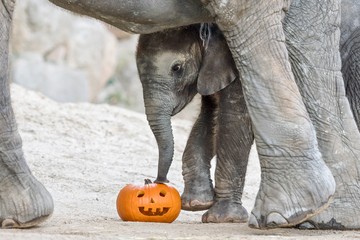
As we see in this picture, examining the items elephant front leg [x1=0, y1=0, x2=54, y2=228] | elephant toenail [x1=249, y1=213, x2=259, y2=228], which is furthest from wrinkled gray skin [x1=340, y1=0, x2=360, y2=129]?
elephant front leg [x1=0, y1=0, x2=54, y2=228]

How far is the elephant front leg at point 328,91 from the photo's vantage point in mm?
6855

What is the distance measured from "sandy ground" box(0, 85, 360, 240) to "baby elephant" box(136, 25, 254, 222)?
284 mm

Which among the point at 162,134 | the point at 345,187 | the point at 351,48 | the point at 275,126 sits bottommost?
the point at 345,187

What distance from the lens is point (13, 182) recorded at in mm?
6137

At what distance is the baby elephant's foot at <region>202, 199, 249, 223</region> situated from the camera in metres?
7.20

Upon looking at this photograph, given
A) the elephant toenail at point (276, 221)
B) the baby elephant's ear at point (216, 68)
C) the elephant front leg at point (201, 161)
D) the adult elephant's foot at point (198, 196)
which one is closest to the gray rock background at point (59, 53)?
the elephant front leg at point (201, 161)

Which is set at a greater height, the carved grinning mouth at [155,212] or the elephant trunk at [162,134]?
the elephant trunk at [162,134]

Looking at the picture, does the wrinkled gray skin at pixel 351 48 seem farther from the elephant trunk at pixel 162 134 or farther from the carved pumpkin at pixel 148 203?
the carved pumpkin at pixel 148 203

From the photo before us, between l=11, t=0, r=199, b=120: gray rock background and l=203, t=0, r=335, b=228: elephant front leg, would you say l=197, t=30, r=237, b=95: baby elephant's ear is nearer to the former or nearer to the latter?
l=203, t=0, r=335, b=228: elephant front leg

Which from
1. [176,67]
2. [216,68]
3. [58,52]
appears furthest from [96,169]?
[58,52]

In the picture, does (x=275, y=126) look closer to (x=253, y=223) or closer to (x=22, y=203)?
(x=253, y=223)

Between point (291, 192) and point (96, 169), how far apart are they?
2836 millimetres

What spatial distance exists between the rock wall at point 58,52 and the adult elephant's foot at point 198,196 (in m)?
8.40

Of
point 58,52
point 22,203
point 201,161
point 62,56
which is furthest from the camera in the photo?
point 62,56
